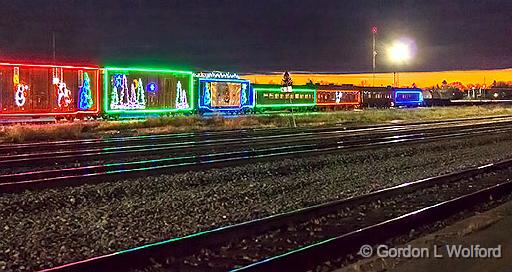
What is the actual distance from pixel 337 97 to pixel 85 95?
1467 inches

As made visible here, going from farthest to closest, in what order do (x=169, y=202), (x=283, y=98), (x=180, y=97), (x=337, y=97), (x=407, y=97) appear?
(x=407, y=97) < (x=337, y=97) < (x=283, y=98) < (x=180, y=97) < (x=169, y=202)

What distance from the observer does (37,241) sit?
8492 millimetres

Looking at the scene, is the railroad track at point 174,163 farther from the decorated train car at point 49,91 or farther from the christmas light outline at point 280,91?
the christmas light outline at point 280,91

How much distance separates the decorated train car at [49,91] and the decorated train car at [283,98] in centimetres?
2090

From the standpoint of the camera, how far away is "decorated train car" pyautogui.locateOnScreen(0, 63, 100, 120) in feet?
113

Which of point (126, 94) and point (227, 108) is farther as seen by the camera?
point (227, 108)

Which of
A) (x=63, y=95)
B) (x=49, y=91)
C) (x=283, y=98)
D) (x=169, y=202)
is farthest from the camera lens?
(x=283, y=98)

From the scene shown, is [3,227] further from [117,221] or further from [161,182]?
[161,182]

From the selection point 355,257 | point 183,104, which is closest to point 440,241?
point 355,257

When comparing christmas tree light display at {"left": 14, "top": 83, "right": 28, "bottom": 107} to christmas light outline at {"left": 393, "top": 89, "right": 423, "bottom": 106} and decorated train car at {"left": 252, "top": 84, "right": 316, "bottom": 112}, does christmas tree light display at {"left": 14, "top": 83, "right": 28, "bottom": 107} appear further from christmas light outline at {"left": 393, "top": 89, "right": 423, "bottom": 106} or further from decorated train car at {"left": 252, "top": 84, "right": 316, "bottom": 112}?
christmas light outline at {"left": 393, "top": 89, "right": 423, "bottom": 106}

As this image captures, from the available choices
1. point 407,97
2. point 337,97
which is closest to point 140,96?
point 337,97

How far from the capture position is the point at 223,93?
173ft

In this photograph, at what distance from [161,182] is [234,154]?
18.2 feet

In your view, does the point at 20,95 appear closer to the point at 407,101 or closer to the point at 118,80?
the point at 118,80
